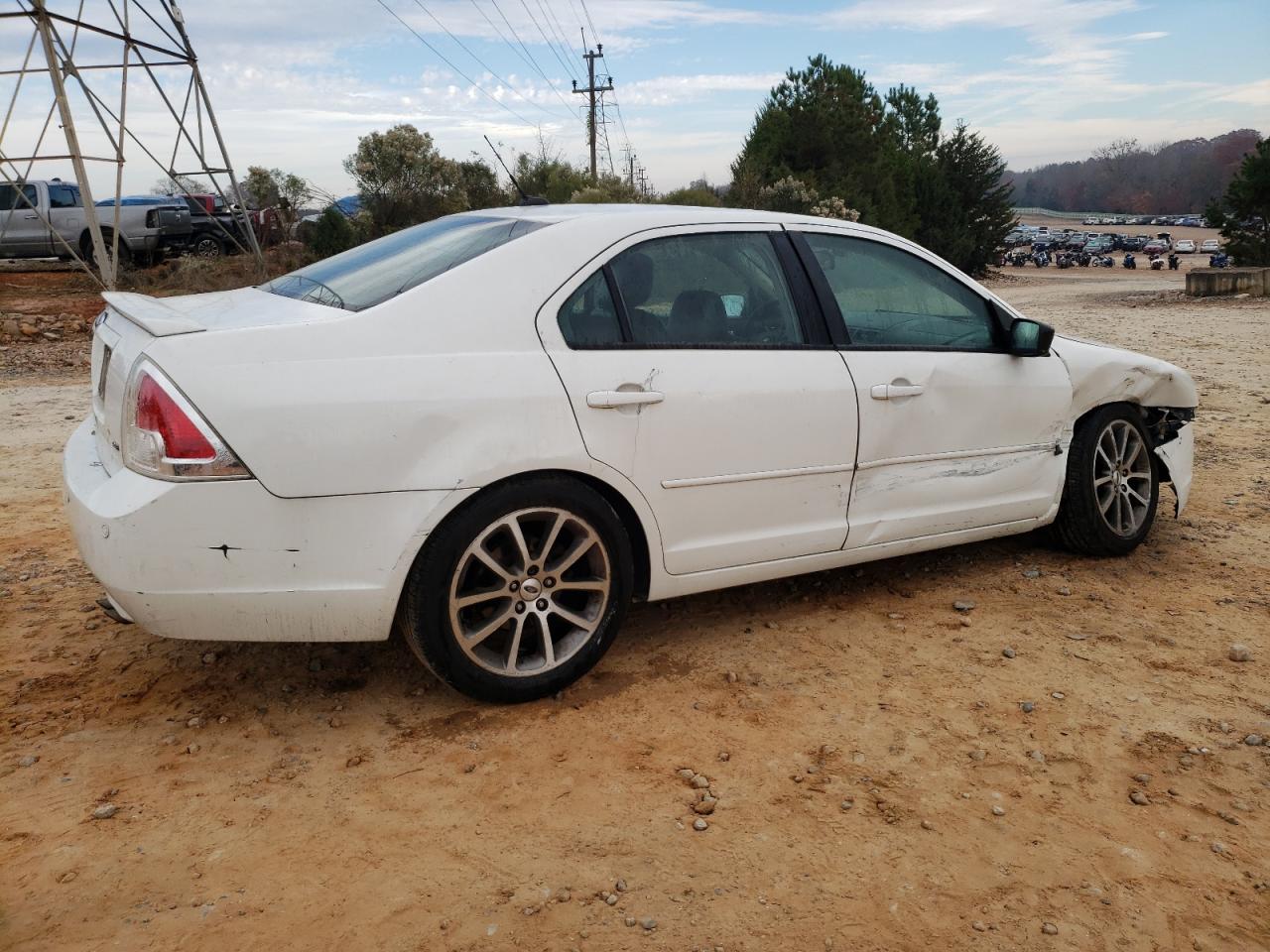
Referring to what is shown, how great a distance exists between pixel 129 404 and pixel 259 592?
646 mm

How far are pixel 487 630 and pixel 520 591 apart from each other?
0.52ft

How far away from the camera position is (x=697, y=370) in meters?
3.59

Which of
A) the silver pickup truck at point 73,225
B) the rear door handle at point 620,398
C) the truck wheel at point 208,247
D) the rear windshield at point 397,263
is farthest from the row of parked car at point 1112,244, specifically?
the rear door handle at point 620,398

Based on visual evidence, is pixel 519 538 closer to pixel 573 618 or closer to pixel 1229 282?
pixel 573 618

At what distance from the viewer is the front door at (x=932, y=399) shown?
158 inches

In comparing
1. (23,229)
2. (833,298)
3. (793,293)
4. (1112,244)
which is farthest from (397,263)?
(1112,244)

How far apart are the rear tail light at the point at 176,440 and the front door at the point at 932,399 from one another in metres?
2.23

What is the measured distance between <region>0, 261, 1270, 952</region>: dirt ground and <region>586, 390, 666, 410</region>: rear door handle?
0.98 meters

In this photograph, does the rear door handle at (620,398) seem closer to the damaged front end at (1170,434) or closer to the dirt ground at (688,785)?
the dirt ground at (688,785)

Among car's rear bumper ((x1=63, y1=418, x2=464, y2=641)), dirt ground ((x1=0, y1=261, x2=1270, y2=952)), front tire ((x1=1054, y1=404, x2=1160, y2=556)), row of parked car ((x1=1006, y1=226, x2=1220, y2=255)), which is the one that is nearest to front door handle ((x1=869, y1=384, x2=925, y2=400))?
dirt ground ((x1=0, y1=261, x2=1270, y2=952))

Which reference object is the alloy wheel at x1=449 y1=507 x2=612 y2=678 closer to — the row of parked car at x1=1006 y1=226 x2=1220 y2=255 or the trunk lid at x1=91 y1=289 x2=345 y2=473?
the trunk lid at x1=91 y1=289 x2=345 y2=473

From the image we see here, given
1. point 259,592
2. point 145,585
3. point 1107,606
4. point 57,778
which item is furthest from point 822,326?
point 57,778

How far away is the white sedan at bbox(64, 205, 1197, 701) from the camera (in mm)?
2961

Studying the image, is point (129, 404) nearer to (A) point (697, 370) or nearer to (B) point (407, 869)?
(B) point (407, 869)
